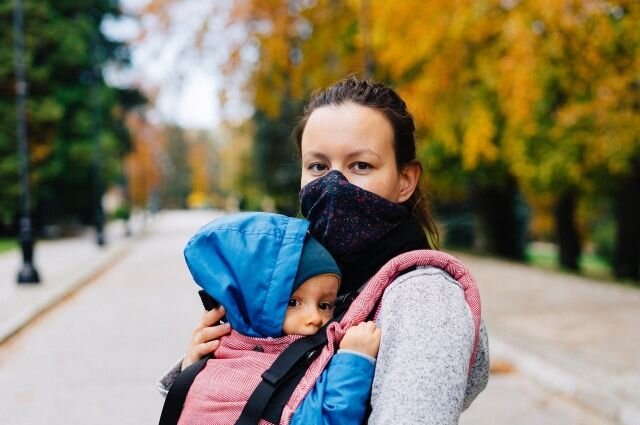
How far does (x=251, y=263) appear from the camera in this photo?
4.91 feet

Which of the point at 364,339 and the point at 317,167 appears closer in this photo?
the point at 364,339

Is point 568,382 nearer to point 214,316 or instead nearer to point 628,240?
point 214,316

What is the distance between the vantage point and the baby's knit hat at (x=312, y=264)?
1537 millimetres

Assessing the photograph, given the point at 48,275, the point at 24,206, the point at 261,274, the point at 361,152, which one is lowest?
the point at 48,275

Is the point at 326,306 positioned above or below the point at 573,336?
above

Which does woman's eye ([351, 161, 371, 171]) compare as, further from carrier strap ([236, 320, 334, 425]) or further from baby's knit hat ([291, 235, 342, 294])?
carrier strap ([236, 320, 334, 425])

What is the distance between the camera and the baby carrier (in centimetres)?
148

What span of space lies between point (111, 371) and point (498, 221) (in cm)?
2191

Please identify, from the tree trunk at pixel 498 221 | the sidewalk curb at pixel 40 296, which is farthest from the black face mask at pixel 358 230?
the tree trunk at pixel 498 221

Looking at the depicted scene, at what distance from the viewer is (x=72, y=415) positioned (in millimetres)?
5828

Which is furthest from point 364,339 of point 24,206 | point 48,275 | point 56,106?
point 56,106

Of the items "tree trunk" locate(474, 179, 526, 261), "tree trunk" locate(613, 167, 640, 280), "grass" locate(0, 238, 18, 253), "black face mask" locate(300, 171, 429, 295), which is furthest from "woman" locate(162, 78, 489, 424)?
"grass" locate(0, 238, 18, 253)

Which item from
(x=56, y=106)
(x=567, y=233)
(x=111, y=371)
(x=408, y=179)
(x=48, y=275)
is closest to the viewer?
(x=408, y=179)

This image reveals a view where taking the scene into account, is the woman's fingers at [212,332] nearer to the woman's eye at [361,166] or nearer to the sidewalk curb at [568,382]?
the woman's eye at [361,166]
